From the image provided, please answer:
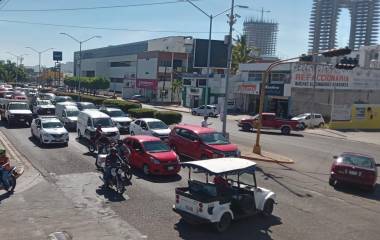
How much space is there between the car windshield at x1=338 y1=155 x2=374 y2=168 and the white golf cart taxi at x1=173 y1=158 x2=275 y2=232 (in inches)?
271

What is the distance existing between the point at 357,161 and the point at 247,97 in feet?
167

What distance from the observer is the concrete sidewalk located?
140ft

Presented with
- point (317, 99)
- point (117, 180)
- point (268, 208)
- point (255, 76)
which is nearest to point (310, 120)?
point (317, 99)

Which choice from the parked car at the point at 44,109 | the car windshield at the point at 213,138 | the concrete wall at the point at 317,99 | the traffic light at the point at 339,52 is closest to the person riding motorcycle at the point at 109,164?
the car windshield at the point at 213,138

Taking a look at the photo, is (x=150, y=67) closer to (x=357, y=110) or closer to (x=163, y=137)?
(x=357, y=110)

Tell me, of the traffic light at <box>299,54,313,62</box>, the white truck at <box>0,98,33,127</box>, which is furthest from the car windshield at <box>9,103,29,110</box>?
the traffic light at <box>299,54,313,62</box>

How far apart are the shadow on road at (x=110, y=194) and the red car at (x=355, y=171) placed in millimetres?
9314

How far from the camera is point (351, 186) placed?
20.0 m

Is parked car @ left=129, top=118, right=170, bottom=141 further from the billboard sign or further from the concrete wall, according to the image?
the billboard sign

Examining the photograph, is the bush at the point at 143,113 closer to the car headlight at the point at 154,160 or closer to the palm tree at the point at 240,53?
the car headlight at the point at 154,160

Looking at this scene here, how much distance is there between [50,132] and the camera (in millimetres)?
27422

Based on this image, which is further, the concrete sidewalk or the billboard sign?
the billboard sign

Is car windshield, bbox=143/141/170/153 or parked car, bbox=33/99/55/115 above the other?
car windshield, bbox=143/141/170/153

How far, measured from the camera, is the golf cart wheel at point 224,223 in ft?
41.9
